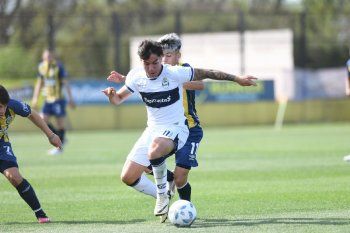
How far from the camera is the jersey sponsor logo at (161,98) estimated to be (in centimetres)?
867

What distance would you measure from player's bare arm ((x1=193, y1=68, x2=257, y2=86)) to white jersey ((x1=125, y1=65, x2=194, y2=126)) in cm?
9

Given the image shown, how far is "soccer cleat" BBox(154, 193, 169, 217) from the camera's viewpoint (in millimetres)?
8727

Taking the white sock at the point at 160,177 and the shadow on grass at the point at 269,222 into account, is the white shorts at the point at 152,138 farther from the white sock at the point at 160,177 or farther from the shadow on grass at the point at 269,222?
the shadow on grass at the point at 269,222

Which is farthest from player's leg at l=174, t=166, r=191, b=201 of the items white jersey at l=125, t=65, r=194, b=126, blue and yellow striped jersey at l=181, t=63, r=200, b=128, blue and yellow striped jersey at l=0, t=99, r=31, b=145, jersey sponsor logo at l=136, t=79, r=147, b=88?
blue and yellow striped jersey at l=0, t=99, r=31, b=145

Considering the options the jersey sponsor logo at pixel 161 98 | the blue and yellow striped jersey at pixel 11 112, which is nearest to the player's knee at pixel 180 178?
the jersey sponsor logo at pixel 161 98

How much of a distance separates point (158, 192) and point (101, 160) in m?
8.31

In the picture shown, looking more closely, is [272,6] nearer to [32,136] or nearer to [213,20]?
[213,20]

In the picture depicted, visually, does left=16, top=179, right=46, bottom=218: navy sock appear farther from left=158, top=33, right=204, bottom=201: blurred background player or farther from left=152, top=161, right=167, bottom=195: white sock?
left=158, top=33, right=204, bottom=201: blurred background player

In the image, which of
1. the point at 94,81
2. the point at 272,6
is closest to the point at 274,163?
the point at 94,81

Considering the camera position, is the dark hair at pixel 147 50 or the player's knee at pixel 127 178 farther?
the player's knee at pixel 127 178

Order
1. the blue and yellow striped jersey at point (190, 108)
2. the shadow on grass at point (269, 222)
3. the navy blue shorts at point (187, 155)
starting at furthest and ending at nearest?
1. the blue and yellow striped jersey at point (190, 108)
2. the navy blue shorts at point (187, 155)
3. the shadow on grass at point (269, 222)

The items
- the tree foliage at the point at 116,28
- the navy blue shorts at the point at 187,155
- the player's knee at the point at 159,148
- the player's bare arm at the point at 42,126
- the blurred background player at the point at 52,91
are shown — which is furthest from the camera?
the tree foliage at the point at 116,28

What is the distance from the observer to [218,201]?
10.5 m

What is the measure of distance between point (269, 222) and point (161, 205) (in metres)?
1.23
